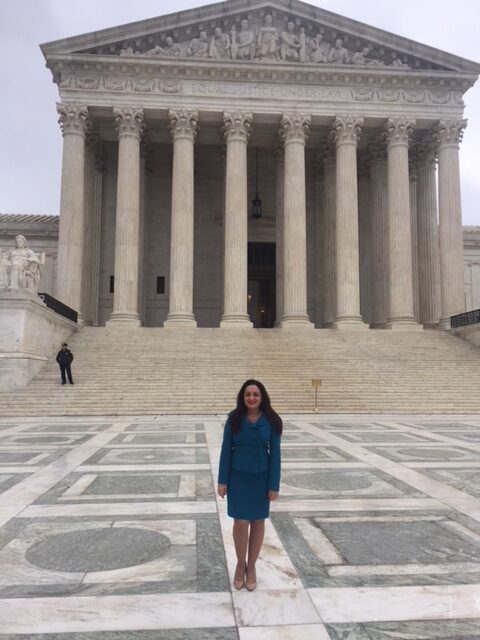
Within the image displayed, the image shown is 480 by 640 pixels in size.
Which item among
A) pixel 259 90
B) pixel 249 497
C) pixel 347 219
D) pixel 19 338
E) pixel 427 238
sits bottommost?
pixel 249 497

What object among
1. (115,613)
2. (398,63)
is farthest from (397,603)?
(398,63)

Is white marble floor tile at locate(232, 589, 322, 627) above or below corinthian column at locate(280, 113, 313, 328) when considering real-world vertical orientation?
below

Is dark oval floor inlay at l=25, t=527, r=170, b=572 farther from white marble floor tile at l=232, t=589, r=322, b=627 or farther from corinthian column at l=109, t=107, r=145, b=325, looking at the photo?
corinthian column at l=109, t=107, r=145, b=325

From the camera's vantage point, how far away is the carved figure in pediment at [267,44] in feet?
100

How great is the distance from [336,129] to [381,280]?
32.5 ft

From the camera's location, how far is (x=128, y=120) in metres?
29.7

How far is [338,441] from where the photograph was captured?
1058cm

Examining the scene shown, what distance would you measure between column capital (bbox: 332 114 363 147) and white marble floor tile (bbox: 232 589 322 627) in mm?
30475

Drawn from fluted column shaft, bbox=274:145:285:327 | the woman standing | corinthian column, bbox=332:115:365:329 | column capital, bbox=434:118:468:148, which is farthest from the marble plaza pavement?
column capital, bbox=434:118:468:148

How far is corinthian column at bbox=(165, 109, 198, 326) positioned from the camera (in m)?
28.9

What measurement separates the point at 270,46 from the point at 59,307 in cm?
1949

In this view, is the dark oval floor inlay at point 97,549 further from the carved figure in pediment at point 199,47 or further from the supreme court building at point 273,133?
the carved figure in pediment at point 199,47

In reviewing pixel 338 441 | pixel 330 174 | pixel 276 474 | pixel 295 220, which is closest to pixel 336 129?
pixel 330 174

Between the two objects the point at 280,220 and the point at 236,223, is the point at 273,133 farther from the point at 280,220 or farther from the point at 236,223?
the point at 236,223
